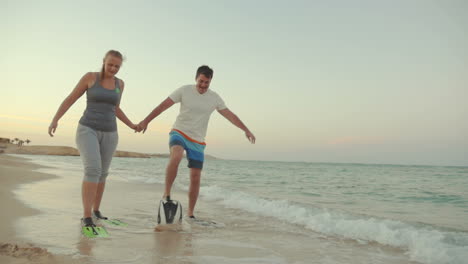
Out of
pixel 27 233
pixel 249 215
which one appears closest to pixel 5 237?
pixel 27 233

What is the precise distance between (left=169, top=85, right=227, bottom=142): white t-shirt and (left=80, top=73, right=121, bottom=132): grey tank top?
3.30 ft

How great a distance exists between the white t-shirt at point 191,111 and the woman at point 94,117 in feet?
3.19

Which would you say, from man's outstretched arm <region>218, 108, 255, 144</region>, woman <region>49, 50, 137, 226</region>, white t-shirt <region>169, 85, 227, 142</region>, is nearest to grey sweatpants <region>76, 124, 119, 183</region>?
woman <region>49, 50, 137, 226</region>

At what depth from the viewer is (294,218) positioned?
20.1 ft

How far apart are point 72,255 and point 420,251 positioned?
368cm

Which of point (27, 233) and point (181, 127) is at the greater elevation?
point (181, 127)

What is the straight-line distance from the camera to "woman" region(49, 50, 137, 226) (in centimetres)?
391

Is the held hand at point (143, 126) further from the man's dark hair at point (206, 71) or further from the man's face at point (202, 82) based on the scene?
the man's dark hair at point (206, 71)

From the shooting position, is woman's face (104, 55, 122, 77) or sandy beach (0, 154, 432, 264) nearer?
sandy beach (0, 154, 432, 264)

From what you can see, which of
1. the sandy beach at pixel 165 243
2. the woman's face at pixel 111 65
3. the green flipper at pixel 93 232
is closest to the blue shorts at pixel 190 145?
the sandy beach at pixel 165 243

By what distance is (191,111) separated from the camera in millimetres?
4871

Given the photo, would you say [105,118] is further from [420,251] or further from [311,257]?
[420,251]

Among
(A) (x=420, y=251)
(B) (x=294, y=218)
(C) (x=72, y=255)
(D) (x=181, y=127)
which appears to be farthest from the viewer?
Result: (B) (x=294, y=218)

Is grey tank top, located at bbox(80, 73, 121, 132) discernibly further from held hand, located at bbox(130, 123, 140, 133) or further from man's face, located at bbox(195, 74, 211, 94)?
man's face, located at bbox(195, 74, 211, 94)
